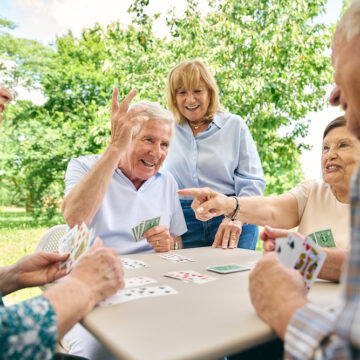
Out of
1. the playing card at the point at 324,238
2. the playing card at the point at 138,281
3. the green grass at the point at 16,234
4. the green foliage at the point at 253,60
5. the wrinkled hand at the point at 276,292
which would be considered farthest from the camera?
the green grass at the point at 16,234

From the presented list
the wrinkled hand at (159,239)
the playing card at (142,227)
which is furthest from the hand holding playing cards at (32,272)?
the wrinkled hand at (159,239)

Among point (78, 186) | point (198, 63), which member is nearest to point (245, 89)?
point (198, 63)

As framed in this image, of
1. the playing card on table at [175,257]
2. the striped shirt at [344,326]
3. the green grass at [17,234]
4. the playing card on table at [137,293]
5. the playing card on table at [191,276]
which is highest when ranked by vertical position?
the striped shirt at [344,326]

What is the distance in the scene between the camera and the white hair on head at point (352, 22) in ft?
2.91

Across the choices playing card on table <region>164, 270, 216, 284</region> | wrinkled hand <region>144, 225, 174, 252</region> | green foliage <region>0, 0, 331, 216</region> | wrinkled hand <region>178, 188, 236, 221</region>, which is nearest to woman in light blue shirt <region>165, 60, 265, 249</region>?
wrinkled hand <region>178, 188, 236, 221</region>

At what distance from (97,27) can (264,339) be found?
7.71 meters

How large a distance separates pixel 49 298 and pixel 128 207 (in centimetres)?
120

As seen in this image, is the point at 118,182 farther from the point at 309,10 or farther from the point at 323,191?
the point at 309,10

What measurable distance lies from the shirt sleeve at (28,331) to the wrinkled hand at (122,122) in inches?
46.8

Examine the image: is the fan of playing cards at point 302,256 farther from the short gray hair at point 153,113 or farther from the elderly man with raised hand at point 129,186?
the short gray hair at point 153,113

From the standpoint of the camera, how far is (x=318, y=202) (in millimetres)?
1957

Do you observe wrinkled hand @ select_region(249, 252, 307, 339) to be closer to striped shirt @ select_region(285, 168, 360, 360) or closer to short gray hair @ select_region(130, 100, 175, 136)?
striped shirt @ select_region(285, 168, 360, 360)

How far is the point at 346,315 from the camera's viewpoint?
612 mm

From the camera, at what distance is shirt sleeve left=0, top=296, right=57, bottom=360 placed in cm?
78
